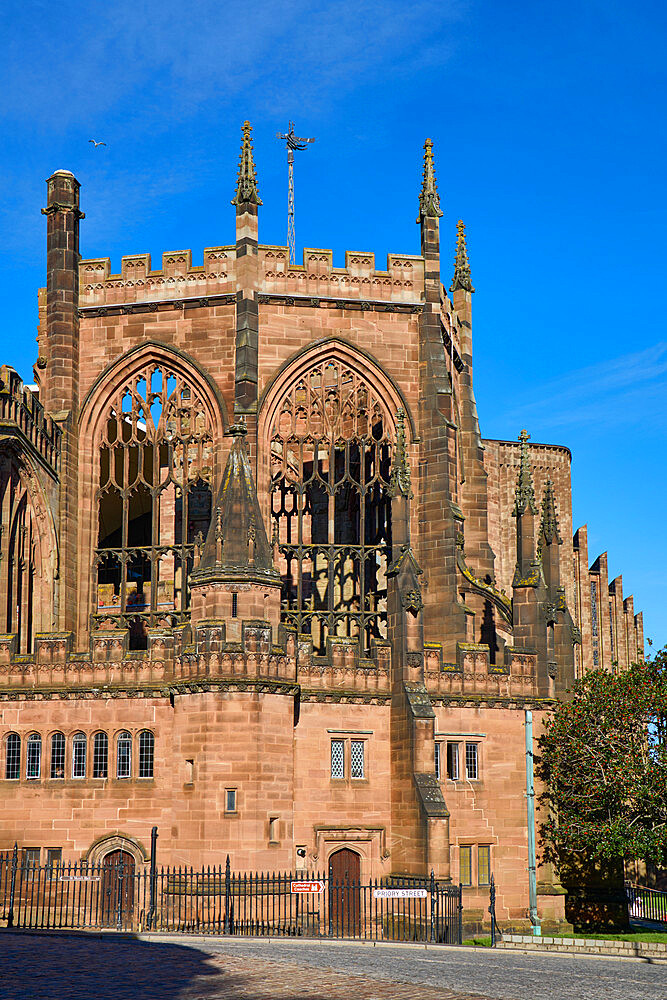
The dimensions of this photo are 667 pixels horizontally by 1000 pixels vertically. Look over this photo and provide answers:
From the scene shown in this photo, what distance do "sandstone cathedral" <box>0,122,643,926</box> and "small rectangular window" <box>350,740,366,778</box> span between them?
9 centimetres

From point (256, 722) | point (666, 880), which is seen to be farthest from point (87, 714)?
point (666, 880)

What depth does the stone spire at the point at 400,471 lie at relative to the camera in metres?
45.0

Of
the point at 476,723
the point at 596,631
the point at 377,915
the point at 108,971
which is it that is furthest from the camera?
the point at 596,631

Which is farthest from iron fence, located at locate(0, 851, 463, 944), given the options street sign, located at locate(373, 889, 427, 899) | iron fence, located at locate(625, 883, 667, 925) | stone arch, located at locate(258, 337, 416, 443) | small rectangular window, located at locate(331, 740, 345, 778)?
iron fence, located at locate(625, 883, 667, 925)

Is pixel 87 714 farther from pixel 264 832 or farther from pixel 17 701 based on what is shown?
pixel 264 832

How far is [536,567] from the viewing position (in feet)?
152

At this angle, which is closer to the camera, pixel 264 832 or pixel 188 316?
pixel 264 832

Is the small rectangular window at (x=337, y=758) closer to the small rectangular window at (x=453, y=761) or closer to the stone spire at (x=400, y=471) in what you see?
the small rectangular window at (x=453, y=761)

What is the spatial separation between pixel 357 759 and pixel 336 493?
11.8 meters

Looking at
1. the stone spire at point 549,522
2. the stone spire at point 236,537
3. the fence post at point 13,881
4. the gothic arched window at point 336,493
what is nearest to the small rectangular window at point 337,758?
the gothic arched window at point 336,493

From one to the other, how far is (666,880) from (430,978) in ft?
173

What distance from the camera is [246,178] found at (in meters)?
50.1

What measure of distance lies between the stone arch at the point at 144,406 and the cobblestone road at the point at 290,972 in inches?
783

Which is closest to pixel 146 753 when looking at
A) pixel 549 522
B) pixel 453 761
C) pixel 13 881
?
pixel 13 881
